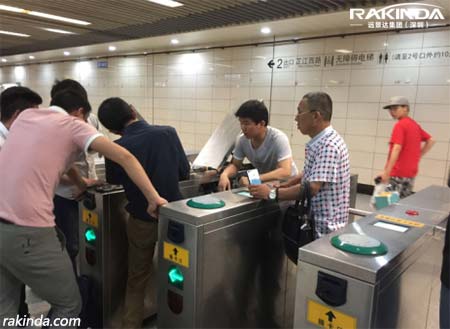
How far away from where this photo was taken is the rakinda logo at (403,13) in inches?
155

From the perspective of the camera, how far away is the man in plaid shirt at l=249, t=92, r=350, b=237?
1.51 meters

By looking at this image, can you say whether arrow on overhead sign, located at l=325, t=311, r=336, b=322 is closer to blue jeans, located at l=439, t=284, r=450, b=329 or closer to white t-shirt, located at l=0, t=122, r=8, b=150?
blue jeans, located at l=439, t=284, r=450, b=329

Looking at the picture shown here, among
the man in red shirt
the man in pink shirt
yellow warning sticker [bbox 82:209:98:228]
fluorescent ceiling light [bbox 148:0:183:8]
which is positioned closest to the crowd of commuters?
the man in pink shirt

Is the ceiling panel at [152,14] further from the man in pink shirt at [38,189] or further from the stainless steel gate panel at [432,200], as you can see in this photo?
the man in pink shirt at [38,189]

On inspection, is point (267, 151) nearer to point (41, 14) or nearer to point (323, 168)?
point (323, 168)

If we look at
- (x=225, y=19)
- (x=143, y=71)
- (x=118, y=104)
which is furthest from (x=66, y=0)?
(x=143, y=71)

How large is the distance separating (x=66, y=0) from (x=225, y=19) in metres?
1.63

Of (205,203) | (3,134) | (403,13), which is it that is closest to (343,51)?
(403,13)

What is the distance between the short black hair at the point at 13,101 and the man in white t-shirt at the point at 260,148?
1128 millimetres

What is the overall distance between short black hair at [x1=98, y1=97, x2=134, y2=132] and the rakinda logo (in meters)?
3.18

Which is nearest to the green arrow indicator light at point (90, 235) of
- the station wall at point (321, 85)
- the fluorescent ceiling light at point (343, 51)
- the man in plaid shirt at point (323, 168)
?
the man in plaid shirt at point (323, 168)

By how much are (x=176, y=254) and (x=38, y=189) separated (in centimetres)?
58

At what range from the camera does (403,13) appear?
4191mm

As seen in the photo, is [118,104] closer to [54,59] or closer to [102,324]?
[102,324]
